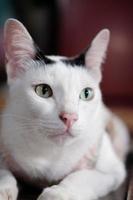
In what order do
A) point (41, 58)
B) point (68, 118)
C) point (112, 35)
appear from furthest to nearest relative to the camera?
1. point (112, 35)
2. point (41, 58)
3. point (68, 118)

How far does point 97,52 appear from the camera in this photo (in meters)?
1.11

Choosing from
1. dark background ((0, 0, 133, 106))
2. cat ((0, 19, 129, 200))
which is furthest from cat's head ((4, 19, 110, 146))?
dark background ((0, 0, 133, 106))

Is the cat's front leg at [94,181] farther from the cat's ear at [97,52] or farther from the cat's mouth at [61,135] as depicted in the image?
the cat's ear at [97,52]

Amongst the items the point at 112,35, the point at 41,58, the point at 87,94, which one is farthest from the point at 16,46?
the point at 112,35

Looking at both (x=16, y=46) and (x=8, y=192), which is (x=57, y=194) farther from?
(x=16, y=46)

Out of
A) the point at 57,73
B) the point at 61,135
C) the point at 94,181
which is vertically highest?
the point at 57,73

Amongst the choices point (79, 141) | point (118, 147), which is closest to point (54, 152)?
point (79, 141)

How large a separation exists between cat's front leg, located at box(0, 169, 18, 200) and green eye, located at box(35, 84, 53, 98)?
0.23m

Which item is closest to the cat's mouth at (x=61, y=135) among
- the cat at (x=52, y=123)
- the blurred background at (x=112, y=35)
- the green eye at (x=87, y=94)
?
the cat at (x=52, y=123)

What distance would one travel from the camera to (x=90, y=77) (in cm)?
109

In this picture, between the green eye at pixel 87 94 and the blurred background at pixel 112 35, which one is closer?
the green eye at pixel 87 94

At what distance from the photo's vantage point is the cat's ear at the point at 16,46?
102cm

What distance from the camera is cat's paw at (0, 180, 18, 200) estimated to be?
986 millimetres

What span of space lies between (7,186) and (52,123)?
0.19 meters
